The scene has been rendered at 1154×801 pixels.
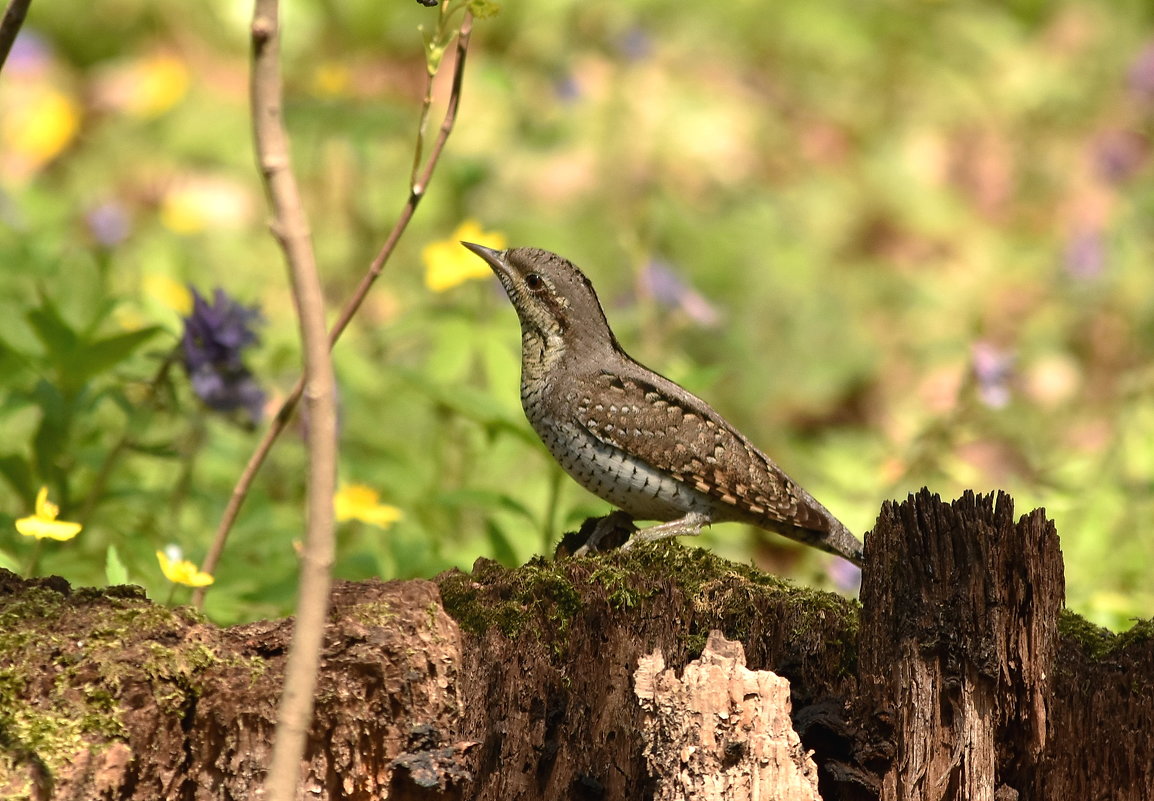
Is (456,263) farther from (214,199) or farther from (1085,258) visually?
(214,199)

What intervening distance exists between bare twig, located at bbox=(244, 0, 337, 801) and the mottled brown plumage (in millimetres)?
1921

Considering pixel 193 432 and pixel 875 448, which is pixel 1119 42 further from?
pixel 193 432

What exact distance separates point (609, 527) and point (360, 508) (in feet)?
3.20

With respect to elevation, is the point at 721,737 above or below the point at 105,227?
below

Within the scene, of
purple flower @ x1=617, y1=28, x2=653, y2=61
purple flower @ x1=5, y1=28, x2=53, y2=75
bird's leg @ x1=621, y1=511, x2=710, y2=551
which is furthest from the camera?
purple flower @ x1=5, y1=28, x2=53, y2=75

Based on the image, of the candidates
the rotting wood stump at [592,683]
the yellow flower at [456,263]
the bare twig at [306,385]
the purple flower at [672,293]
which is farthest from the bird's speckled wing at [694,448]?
the purple flower at [672,293]

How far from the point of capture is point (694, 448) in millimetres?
3990

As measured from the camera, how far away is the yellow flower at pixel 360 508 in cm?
449

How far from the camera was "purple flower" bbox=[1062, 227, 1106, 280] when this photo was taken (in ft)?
26.8

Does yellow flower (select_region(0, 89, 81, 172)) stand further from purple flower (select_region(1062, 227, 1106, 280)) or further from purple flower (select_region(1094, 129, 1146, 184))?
purple flower (select_region(1094, 129, 1146, 184))

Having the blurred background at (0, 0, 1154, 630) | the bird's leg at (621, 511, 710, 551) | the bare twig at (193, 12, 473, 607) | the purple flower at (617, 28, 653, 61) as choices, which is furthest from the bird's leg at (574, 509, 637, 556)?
the purple flower at (617, 28, 653, 61)

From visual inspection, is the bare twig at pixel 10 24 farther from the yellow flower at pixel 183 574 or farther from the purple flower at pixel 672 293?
the purple flower at pixel 672 293

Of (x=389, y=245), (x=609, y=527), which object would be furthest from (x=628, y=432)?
(x=389, y=245)

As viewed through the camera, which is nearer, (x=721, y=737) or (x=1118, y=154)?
(x=721, y=737)
